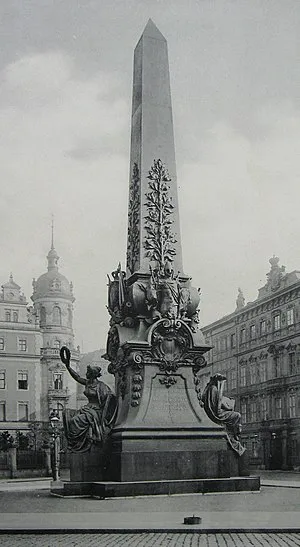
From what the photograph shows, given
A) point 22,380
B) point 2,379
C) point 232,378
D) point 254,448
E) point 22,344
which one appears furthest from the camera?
point 22,344

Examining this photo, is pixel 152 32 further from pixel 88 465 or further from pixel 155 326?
pixel 88 465

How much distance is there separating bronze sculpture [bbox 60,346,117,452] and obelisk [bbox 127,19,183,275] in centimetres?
261

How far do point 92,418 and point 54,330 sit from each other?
63824 millimetres

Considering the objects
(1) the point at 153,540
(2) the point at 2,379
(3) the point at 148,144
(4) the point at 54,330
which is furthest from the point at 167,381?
(4) the point at 54,330

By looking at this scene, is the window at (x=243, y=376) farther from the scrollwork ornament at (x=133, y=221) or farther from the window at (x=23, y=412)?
the scrollwork ornament at (x=133, y=221)

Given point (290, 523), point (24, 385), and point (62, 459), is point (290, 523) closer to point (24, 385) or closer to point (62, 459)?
point (62, 459)

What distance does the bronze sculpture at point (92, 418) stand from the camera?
50.6ft

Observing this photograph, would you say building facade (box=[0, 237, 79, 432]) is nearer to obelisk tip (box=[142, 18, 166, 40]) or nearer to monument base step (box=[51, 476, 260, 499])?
obelisk tip (box=[142, 18, 166, 40])

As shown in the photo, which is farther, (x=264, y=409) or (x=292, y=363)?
(x=264, y=409)

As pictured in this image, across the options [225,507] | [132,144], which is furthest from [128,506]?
[132,144]

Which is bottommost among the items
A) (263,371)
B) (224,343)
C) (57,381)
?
(57,381)

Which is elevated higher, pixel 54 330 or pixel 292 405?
pixel 54 330

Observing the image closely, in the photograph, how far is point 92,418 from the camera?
15594mm

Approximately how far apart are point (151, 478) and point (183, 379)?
7.54 feet
